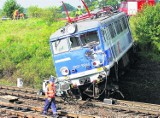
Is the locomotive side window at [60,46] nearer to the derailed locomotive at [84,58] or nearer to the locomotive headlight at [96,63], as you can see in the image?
the derailed locomotive at [84,58]

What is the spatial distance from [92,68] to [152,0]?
62.1 ft

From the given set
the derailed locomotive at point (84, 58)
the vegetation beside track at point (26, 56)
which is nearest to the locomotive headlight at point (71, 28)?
the derailed locomotive at point (84, 58)

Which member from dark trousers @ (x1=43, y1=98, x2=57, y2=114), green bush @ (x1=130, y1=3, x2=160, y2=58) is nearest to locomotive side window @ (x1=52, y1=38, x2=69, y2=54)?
dark trousers @ (x1=43, y1=98, x2=57, y2=114)

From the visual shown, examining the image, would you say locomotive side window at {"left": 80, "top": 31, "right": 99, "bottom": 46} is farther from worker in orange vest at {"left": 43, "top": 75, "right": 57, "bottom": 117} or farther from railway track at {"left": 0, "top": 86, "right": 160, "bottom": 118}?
worker in orange vest at {"left": 43, "top": 75, "right": 57, "bottom": 117}

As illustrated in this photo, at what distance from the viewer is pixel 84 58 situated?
48.1ft

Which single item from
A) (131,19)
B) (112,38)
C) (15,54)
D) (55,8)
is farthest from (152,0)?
(112,38)

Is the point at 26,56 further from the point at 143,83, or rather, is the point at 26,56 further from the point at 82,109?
the point at 82,109

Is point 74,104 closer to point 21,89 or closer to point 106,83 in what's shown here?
point 106,83

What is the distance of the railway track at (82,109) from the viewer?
42.6 feet

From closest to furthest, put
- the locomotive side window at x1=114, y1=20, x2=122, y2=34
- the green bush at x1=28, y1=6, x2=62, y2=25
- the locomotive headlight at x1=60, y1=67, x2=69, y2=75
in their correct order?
the locomotive headlight at x1=60, y1=67, x2=69, y2=75 < the locomotive side window at x1=114, y1=20, x2=122, y2=34 < the green bush at x1=28, y1=6, x2=62, y2=25

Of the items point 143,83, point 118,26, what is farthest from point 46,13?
point 143,83

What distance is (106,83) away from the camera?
15.3 m

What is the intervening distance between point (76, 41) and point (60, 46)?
707mm

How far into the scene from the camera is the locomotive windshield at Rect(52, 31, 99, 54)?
14.8 metres
